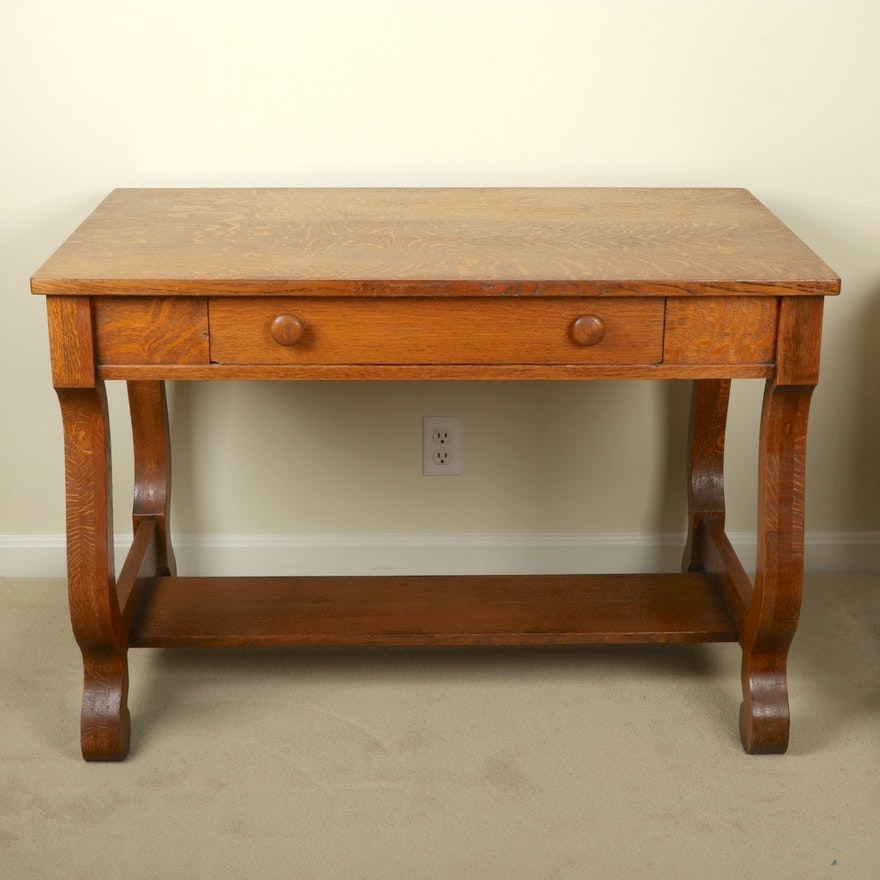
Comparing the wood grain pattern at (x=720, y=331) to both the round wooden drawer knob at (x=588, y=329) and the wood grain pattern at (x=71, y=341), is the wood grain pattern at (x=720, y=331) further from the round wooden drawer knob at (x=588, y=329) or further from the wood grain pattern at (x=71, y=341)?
the wood grain pattern at (x=71, y=341)

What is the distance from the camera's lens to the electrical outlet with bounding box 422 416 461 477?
8.05 feet

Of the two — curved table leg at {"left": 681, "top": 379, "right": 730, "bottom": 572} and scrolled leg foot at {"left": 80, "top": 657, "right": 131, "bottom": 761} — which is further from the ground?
curved table leg at {"left": 681, "top": 379, "right": 730, "bottom": 572}

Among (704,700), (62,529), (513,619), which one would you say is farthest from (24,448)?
(704,700)

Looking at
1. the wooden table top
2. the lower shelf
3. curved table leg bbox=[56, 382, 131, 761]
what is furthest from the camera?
the lower shelf

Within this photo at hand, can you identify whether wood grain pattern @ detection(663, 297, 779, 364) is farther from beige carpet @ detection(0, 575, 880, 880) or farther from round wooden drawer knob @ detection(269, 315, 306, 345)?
beige carpet @ detection(0, 575, 880, 880)

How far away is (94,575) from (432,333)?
65 centimetres

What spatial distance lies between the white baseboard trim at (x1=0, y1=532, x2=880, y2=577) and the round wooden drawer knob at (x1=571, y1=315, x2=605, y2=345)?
2.80 feet

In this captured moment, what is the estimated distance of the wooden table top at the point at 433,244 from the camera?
5.67ft

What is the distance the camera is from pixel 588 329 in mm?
1755

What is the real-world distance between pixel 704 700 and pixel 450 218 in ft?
3.12

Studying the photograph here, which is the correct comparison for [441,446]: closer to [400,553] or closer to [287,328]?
[400,553]

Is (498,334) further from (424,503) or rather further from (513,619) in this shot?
(424,503)

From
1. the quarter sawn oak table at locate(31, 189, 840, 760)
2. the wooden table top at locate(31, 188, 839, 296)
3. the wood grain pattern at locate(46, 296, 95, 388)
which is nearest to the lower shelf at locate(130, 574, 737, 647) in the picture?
the quarter sawn oak table at locate(31, 189, 840, 760)

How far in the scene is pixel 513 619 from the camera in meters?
2.16
